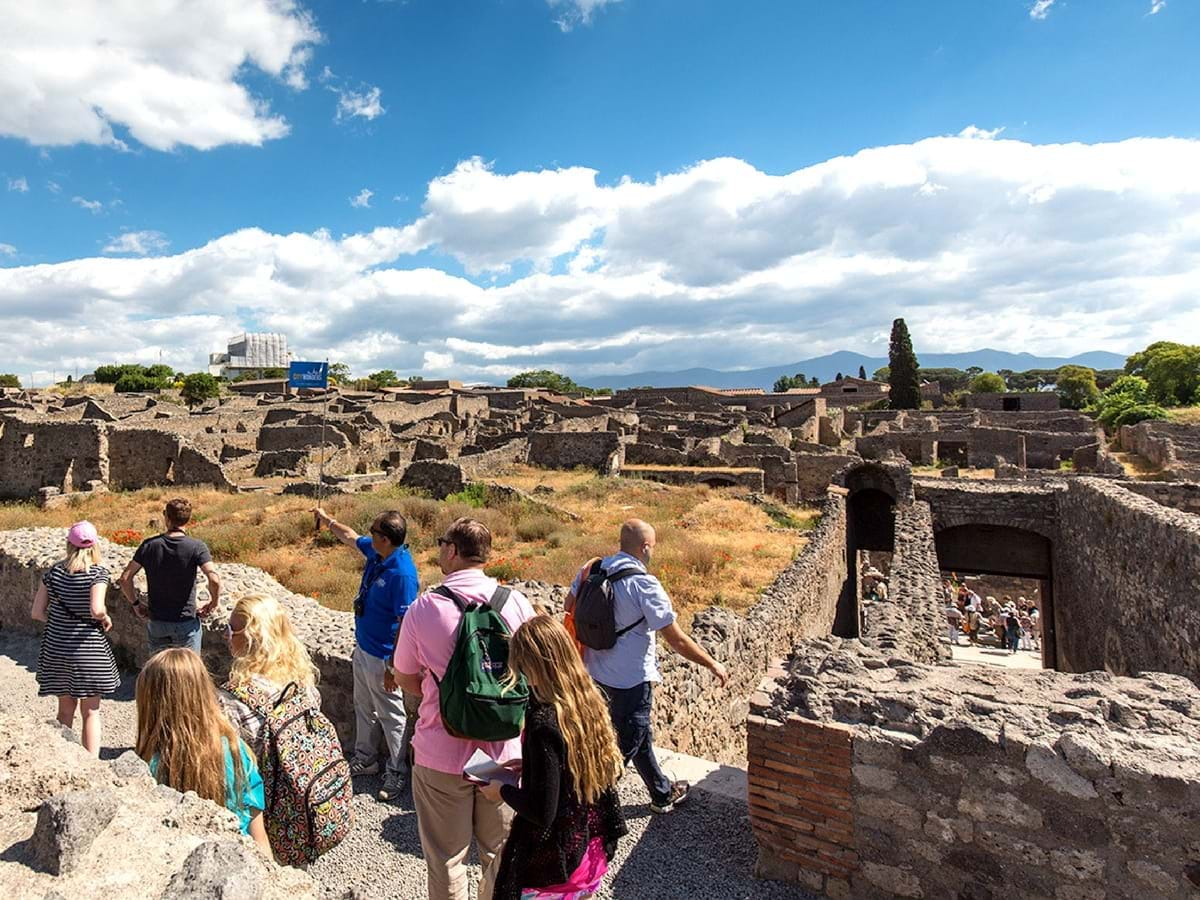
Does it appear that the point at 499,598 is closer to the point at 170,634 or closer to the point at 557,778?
the point at 557,778

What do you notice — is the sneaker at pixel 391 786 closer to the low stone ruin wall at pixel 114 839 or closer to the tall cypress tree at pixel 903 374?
the low stone ruin wall at pixel 114 839

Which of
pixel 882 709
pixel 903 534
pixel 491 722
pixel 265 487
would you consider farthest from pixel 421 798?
pixel 265 487

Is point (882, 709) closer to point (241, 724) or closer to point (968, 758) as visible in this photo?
point (968, 758)

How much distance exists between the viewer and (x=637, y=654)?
4.43 metres

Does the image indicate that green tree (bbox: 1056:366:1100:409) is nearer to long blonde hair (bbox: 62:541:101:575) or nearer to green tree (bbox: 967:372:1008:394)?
green tree (bbox: 967:372:1008:394)

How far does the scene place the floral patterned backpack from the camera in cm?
318

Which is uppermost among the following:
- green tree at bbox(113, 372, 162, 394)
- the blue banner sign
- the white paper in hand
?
green tree at bbox(113, 372, 162, 394)

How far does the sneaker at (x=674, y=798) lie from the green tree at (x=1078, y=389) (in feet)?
244

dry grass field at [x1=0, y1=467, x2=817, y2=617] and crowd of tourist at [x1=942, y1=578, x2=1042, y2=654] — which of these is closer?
dry grass field at [x1=0, y1=467, x2=817, y2=617]

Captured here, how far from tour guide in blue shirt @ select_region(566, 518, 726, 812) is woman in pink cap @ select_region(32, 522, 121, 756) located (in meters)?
4.08

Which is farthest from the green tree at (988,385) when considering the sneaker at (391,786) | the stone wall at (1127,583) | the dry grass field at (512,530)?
the sneaker at (391,786)

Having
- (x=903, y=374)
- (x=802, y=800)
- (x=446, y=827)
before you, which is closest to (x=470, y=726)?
(x=446, y=827)

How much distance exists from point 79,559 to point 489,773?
14.8 ft

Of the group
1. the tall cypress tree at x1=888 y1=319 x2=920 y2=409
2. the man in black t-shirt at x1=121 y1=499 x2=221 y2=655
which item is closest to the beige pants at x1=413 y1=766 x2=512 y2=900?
the man in black t-shirt at x1=121 y1=499 x2=221 y2=655
